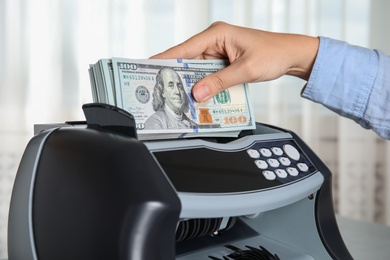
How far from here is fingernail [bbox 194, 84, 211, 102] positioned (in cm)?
83

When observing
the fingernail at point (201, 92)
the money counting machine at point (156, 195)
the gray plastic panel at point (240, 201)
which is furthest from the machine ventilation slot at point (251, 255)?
the fingernail at point (201, 92)

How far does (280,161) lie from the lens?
2.43ft

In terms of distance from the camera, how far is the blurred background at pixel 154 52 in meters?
2.08

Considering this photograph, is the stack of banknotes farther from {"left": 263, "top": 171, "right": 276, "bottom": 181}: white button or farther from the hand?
{"left": 263, "top": 171, "right": 276, "bottom": 181}: white button

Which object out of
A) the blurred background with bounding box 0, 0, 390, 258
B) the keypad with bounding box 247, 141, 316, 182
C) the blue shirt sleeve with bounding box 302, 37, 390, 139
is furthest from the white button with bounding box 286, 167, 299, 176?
the blurred background with bounding box 0, 0, 390, 258

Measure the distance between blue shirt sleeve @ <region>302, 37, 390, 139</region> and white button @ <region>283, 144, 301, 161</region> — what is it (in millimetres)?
180

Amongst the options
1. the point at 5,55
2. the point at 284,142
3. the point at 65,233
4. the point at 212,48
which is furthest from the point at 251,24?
the point at 65,233

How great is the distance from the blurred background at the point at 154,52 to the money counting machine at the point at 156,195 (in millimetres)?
1416

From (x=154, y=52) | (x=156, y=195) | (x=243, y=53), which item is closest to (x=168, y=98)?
(x=243, y=53)

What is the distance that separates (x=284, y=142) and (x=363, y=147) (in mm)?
1678

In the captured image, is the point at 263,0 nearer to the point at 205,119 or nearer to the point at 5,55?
the point at 5,55

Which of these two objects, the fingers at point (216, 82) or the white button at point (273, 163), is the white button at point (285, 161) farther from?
the fingers at point (216, 82)

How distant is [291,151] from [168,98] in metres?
0.20

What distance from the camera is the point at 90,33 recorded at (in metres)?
2.13
